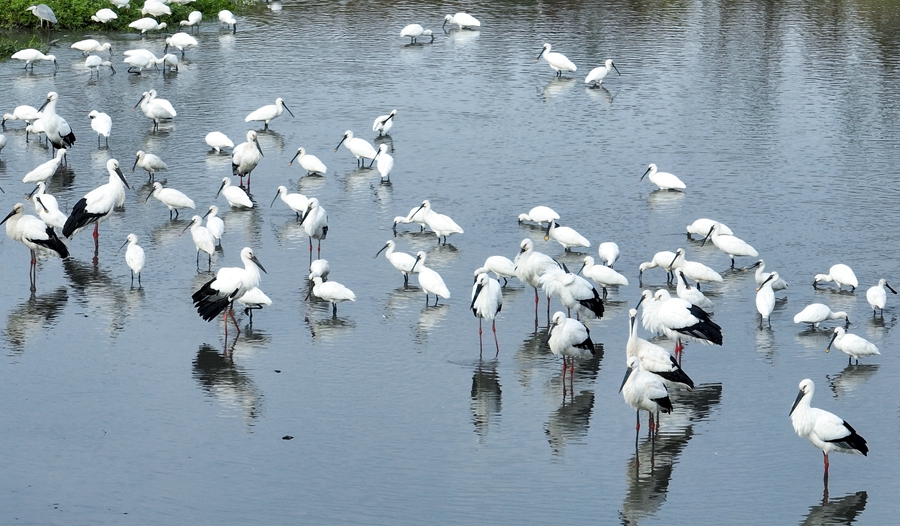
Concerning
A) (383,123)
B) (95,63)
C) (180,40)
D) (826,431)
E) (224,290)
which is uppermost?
(180,40)

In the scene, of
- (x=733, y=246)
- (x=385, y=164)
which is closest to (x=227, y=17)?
(x=385, y=164)

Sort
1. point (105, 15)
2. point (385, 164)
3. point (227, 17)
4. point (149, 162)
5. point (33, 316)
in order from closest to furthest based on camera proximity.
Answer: point (33, 316)
point (149, 162)
point (385, 164)
point (105, 15)
point (227, 17)

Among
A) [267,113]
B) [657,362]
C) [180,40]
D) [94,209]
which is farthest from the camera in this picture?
[180,40]

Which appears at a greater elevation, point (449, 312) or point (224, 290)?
point (224, 290)

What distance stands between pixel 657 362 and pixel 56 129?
13.8m

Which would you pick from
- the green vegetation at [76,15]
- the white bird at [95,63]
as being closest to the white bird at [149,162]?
the white bird at [95,63]

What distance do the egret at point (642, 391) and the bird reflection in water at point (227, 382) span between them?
3.80 meters

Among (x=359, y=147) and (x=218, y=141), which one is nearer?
(x=359, y=147)

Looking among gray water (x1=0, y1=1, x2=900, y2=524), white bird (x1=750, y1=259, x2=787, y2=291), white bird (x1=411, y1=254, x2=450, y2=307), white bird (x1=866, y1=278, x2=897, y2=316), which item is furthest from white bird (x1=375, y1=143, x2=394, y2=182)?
white bird (x1=866, y1=278, x2=897, y2=316)

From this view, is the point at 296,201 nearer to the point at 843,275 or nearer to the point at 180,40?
the point at 843,275

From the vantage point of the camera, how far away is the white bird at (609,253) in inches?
675

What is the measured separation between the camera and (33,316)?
16.1m

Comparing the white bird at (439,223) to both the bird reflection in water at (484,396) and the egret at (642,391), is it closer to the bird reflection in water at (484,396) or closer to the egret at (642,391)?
the bird reflection in water at (484,396)

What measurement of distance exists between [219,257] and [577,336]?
636 centimetres
